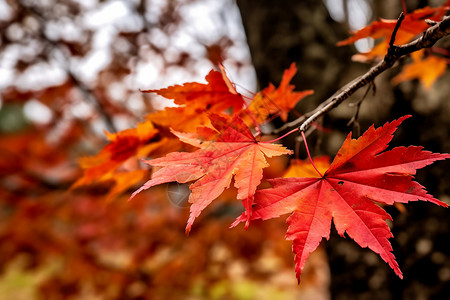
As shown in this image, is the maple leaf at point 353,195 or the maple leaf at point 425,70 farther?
the maple leaf at point 425,70

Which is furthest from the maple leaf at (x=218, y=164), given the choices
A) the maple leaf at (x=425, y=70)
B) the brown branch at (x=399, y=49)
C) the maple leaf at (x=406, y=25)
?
the maple leaf at (x=425, y=70)

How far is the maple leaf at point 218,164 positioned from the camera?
49 centimetres

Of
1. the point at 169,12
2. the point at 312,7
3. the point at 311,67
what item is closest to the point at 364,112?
the point at 311,67

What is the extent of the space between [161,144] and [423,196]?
603mm

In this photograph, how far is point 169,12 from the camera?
12.2 feet

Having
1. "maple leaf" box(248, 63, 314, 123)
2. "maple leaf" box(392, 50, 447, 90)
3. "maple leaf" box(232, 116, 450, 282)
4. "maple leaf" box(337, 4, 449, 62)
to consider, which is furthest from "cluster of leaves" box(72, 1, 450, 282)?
"maple leaf" box(392, 50, 447, 90)

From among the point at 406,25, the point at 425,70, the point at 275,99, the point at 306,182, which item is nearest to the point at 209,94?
the point at 275,99

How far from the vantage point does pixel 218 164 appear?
545 millimetres

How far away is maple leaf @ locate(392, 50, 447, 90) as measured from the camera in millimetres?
1299

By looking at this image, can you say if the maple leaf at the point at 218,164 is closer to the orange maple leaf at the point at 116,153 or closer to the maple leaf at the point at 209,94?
the maple leaf at the point at 209,94

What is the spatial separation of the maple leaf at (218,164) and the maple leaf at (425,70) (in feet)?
3.61

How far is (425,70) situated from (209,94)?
1242 mm

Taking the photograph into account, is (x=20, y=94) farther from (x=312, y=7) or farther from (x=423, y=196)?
(x=423, y=196)

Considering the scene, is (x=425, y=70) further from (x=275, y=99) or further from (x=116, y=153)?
(x=116, y=153)
